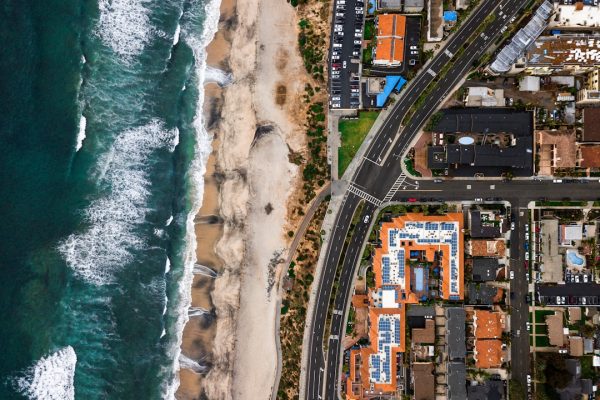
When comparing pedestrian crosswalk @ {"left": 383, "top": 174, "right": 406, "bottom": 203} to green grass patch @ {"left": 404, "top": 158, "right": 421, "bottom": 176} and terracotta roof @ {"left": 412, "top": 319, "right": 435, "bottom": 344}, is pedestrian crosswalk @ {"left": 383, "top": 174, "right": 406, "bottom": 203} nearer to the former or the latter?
green grass patch @ {"left": 404, "top": 158, "right": 421, "bottom": 176}

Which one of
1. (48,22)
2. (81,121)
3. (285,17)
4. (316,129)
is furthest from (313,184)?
(48,22)

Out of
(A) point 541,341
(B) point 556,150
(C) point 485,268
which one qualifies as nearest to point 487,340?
(A) point 541,341

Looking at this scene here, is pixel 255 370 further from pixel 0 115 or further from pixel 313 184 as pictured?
pixel 0 115

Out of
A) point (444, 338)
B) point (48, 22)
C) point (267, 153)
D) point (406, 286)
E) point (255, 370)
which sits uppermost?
point (48, 22)

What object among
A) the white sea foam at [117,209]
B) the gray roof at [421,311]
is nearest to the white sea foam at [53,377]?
the white sea foam at [117,209]

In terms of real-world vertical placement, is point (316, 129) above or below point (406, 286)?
above

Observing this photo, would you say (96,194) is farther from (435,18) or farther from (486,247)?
(486,247)

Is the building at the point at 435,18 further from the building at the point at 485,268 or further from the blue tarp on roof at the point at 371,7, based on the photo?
the building at the point at 485,268
